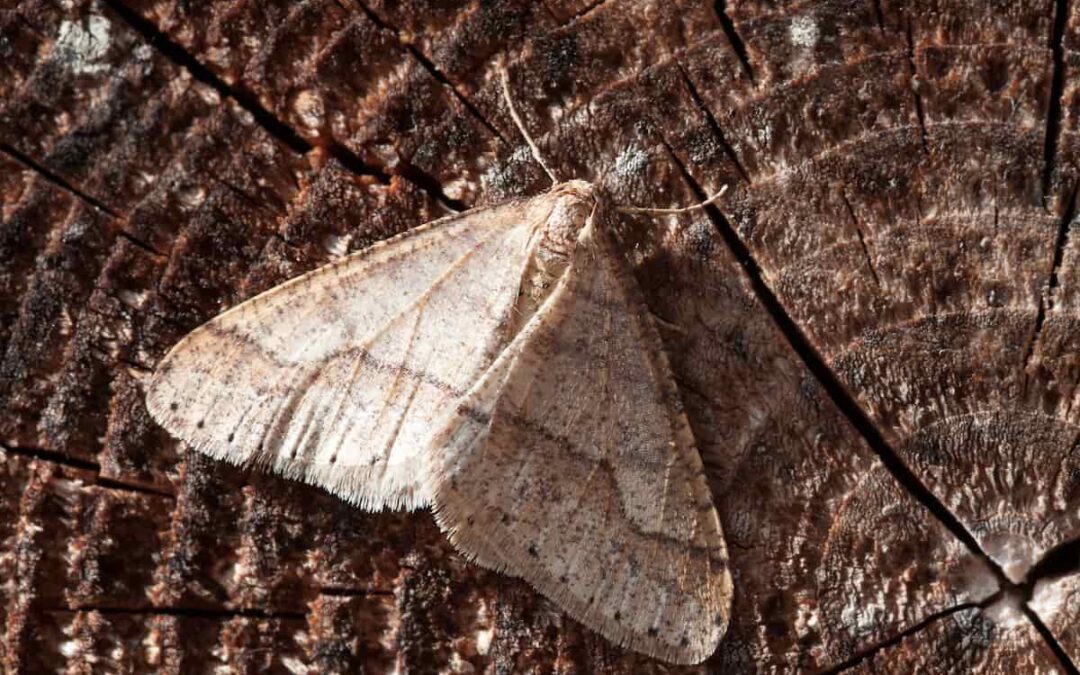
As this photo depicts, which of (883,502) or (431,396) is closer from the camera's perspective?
(883,502)

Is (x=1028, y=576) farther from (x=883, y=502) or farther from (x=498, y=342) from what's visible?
(x=498, y=342)

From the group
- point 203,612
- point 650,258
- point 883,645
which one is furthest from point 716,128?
Answer: point 203,612

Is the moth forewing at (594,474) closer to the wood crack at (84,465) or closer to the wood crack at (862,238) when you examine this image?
the wood crack at (862,238)

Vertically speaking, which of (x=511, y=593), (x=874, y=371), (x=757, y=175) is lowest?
(x=511, y=593)

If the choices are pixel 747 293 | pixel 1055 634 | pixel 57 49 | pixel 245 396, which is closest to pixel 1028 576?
pixel 1055 634

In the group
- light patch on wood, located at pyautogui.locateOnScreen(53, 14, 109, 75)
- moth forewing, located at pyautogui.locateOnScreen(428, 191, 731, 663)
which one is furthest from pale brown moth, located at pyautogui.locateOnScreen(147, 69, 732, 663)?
light patch on wood, located at pyautogui.locateOnScreen(53, 14, 109, 75)

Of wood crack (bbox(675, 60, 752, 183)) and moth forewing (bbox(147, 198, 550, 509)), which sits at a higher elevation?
wood crack (bbox(675, 60, 752, 183))

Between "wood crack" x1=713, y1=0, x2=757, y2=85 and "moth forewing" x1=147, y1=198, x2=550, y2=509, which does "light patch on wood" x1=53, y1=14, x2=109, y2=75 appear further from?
"wood crack" x1=713, y1=0, x2=757, y2=85
